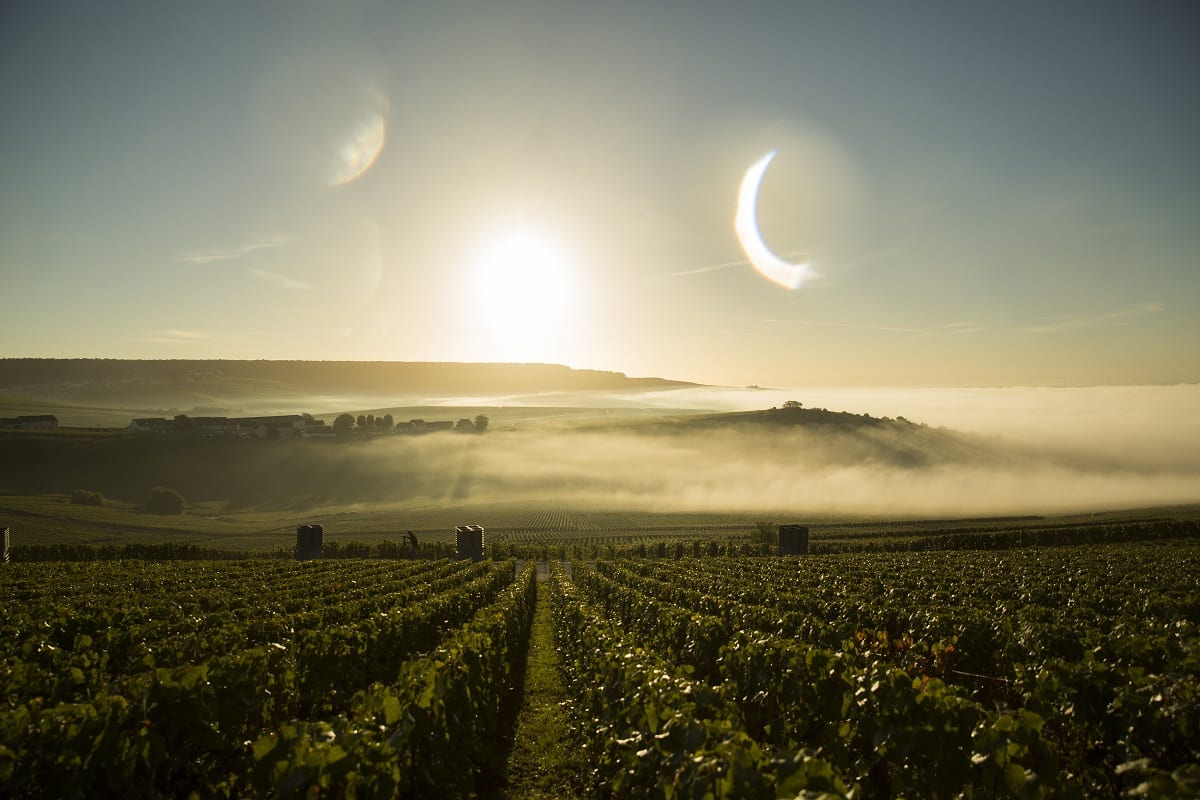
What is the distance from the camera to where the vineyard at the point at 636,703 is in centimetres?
562

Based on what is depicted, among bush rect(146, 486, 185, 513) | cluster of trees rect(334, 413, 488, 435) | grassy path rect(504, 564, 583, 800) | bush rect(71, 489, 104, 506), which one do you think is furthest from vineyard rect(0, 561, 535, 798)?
cluster of trees rect(334, 413, 488, 435)

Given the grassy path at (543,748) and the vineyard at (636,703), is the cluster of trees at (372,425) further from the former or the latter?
the grassy path at (543,748)

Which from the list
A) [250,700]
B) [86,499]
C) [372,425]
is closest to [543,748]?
[250,700]

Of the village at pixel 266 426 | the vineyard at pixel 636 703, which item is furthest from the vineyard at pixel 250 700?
the village at pixel 266 426

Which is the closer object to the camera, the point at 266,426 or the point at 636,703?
the point at 636,703

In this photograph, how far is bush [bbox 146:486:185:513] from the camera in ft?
327

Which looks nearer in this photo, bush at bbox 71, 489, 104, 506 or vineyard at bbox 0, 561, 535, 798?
vineyard at bbox 0, 561, 535, 798

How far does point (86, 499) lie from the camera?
3826 inches

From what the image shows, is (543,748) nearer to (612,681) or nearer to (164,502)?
(612,681)

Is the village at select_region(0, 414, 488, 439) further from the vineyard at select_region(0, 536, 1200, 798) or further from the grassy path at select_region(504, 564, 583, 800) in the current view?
the grassy path at select_region(504, 564, 583, 800)

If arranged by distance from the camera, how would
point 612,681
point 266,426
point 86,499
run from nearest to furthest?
point 612,681 → point 86,499 → point 266,426

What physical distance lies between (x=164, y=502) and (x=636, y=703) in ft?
372

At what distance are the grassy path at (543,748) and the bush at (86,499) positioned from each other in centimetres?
10516

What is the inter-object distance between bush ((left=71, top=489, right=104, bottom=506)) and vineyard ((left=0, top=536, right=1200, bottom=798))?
305 feet
